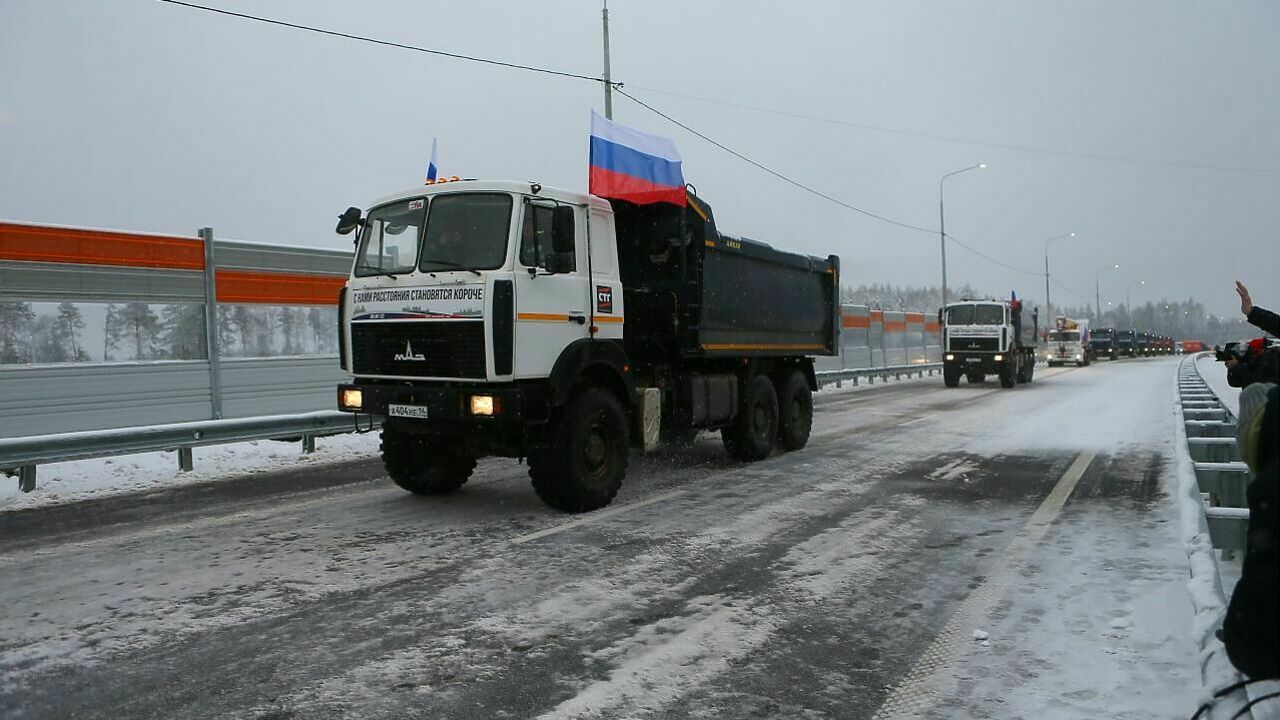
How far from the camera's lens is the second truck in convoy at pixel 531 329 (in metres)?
6.64

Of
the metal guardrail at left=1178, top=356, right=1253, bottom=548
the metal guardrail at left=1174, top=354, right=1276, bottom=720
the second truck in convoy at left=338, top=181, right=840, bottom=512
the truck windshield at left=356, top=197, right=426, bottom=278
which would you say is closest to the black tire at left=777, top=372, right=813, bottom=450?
the second truck in convoy at left=338, top=181, right=840, bottom=512

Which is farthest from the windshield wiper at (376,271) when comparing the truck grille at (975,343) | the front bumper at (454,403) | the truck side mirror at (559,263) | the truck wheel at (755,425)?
the truck grille at (975,343)

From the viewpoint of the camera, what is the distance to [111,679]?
3.82 metres

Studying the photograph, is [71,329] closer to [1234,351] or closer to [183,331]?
[183,331]

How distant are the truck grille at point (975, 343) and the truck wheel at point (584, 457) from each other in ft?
70.1

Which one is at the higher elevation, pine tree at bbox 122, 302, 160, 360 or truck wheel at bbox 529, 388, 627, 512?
pine tree at bbox 122, 302, 160, 360

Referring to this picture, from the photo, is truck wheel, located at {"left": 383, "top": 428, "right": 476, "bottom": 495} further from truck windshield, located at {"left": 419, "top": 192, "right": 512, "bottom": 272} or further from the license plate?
truck windshield, located at {"left": 419, "top": 192, "right": 512, "bottom": 272}

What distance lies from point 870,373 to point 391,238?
22934mm

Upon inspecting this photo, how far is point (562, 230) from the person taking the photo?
6.94 m

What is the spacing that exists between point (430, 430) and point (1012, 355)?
23.3m

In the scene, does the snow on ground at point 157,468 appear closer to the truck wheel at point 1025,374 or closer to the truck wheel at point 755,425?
the truck wheel at point 755,425

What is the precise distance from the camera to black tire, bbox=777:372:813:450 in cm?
1132

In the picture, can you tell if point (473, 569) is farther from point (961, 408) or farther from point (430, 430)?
point (961, 408)

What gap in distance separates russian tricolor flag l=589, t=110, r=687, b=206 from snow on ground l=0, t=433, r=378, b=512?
521 centimetres
